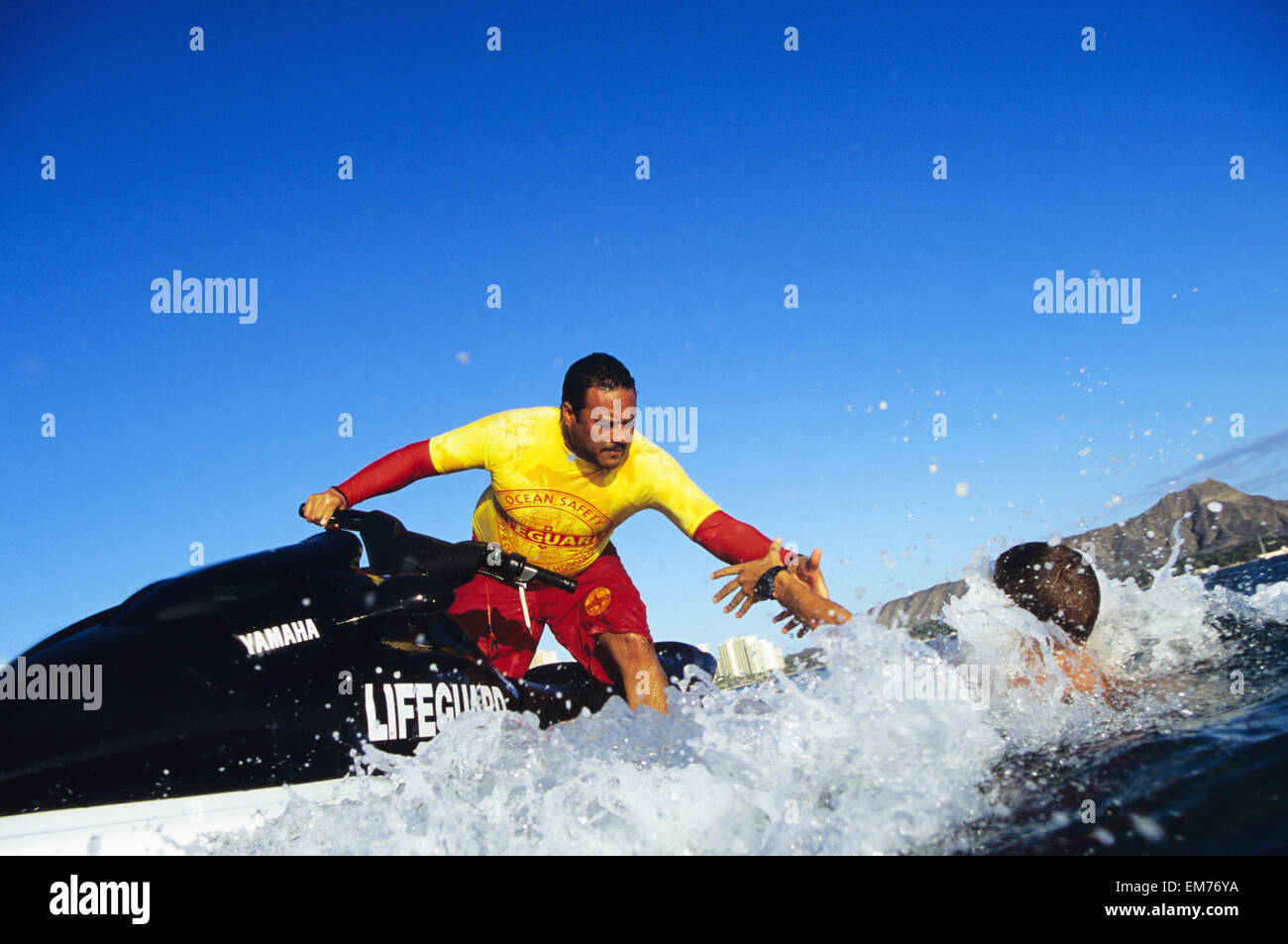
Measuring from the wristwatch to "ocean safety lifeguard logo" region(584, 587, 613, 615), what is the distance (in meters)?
0.88

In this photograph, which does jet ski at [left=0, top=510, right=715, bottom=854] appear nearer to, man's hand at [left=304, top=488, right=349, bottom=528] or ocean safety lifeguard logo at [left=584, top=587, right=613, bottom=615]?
man's hand at [left=304, top=488, right=349, bottom=528]

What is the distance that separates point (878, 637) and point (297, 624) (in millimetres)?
2136

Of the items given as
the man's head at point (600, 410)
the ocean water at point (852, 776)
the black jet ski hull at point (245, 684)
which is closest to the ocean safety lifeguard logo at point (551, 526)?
the man's head at point (600, 410)

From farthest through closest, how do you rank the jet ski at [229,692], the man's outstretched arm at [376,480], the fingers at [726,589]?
the fingers at [726,589] → the man's outstretched arm at [376,480] → the jet ski at [229,692]

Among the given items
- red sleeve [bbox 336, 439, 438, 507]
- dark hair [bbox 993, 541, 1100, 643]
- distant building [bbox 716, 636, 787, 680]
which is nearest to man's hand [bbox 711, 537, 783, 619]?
dark hair [bbox 993, 541, 1100, 643]

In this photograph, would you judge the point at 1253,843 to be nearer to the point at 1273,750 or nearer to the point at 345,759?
the point at 1273,750

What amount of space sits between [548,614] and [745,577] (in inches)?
47.4

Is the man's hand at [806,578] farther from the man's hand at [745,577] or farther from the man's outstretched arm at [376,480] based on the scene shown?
the man's outstretched arm at [376,480]

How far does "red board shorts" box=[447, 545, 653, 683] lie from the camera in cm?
424

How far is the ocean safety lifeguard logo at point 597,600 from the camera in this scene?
430cm

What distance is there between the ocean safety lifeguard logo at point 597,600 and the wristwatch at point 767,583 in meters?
0.88
